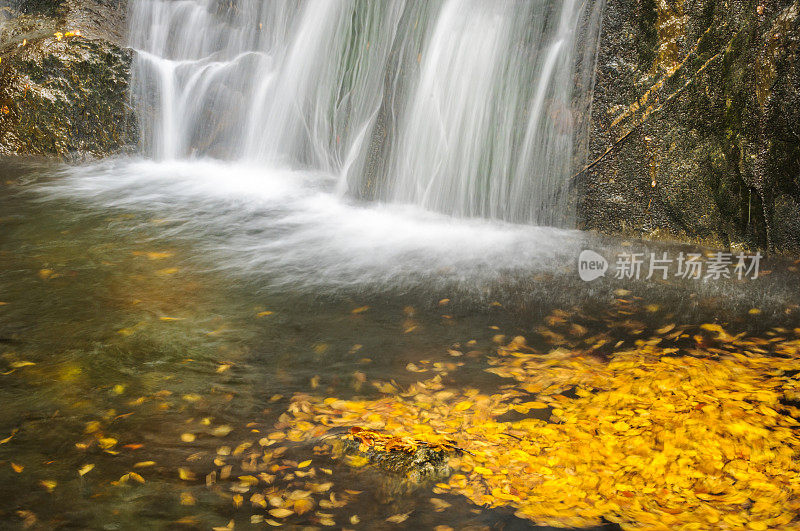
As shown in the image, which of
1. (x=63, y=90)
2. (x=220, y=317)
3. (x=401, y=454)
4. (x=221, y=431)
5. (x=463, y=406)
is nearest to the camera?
(x=401, y=454)

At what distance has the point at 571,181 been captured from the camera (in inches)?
291

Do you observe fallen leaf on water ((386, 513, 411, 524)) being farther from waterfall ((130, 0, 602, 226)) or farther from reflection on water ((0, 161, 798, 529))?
waterfall ((130, 0, 602, 226))

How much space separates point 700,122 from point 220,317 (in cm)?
507

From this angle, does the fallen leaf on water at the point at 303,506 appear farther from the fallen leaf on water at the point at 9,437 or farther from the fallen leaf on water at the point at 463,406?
the fallen leaf on water at the point at 9,437

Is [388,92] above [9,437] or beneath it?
above

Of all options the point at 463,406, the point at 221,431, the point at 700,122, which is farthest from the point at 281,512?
the point at 700,122

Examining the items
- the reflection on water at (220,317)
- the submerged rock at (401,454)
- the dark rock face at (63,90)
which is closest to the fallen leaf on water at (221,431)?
the reflection on water at (220,317)

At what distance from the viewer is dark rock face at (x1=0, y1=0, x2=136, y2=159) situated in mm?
10117

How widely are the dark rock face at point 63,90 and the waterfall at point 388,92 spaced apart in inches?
15.5

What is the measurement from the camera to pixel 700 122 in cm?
660

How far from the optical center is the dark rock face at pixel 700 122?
20.5ft

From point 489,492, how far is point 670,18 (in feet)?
17.6

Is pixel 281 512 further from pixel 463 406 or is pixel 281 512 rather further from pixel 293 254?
pixel 293 254

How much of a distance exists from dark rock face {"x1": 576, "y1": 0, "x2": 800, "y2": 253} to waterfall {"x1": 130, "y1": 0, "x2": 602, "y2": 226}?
0.35 metres
